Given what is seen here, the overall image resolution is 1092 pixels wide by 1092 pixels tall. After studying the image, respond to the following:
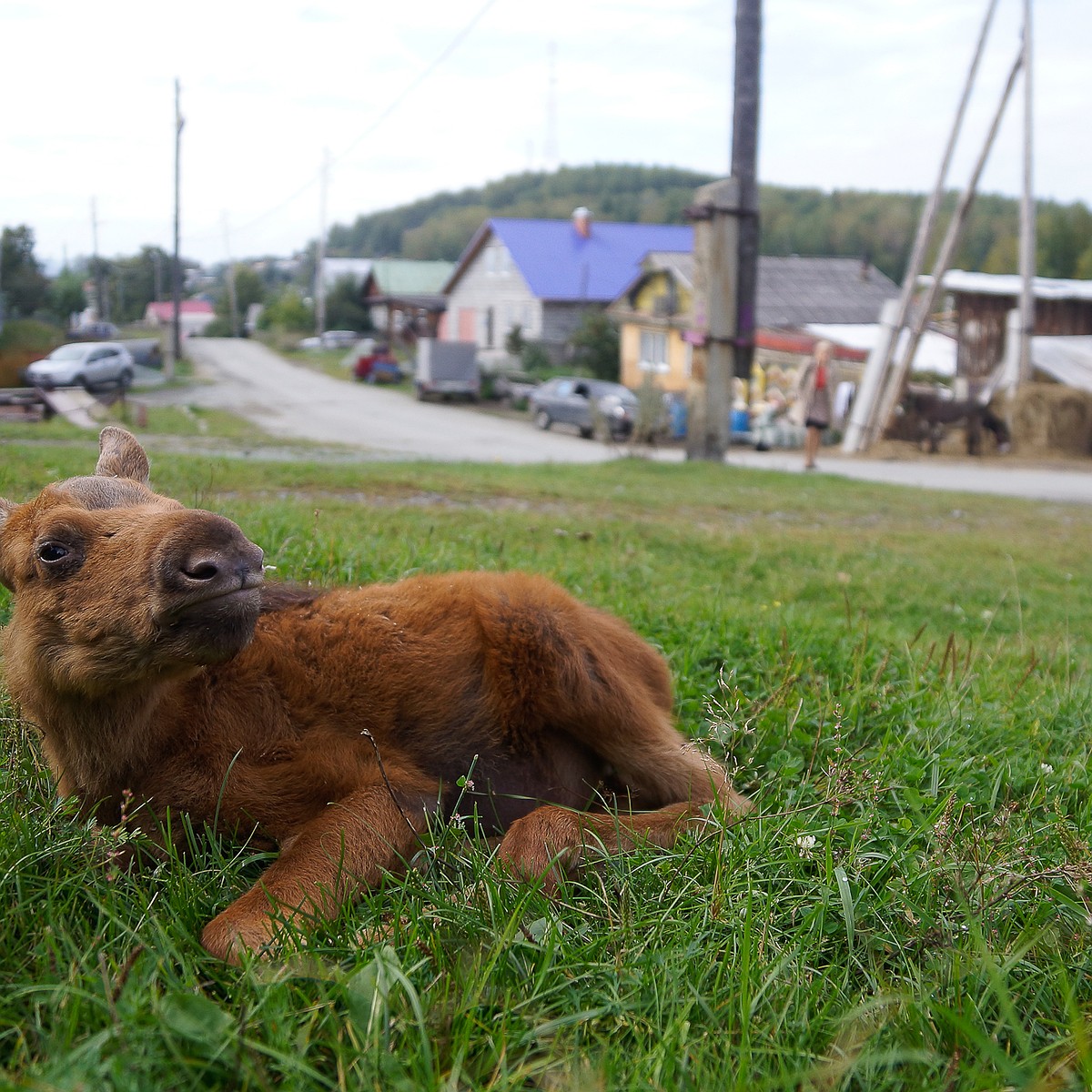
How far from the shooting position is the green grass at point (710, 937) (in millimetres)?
2088

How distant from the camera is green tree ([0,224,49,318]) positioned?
12.4 meters

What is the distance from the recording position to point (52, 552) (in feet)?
9.50

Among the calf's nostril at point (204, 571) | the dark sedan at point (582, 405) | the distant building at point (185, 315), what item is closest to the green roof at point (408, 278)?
the distant building at point (185, 315)

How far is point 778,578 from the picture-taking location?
768 cm

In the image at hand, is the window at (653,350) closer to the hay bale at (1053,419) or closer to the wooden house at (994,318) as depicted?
the wooden house at (994,318)

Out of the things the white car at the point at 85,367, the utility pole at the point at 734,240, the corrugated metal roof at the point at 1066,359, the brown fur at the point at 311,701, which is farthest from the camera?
the corrugated metal roof at the point at 1066,359

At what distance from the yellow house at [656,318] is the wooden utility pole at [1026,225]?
16.3m

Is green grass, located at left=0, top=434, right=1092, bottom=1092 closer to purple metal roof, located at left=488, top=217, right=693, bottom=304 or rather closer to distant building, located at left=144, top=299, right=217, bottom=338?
distant building, located at left=144, top=299, right=217, bottom=338

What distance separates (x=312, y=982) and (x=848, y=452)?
2546 cm

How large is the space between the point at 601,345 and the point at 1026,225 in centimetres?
2333

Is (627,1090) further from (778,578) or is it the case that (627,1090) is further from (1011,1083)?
(778,578)

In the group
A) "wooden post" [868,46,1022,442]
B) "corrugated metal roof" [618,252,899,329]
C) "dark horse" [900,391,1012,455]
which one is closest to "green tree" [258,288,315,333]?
"corrugated metal roof" [618,252,899,329]

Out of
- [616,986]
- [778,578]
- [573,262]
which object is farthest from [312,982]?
[573,262]

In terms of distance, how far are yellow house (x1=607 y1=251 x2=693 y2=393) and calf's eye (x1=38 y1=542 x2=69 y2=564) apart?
127ft
